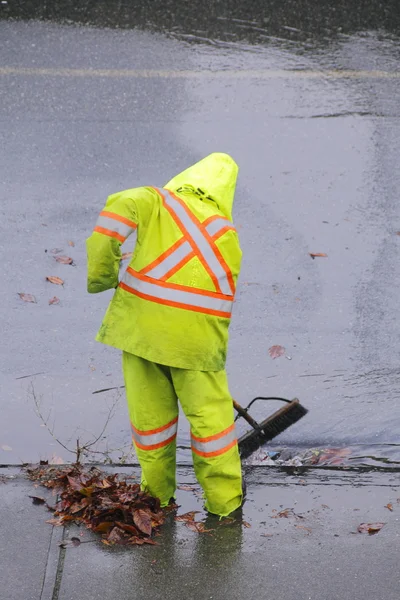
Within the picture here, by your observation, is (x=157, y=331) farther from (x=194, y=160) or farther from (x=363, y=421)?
(x=194, y=160)

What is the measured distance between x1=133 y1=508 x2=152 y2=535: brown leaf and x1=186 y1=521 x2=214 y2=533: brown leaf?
0.63 ft

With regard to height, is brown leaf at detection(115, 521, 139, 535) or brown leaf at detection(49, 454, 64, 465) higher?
brown leaf at detection(115, 521, 139, 535)

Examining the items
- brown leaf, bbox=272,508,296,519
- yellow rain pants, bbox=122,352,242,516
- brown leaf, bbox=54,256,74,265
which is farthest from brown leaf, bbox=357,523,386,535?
brown leaf, bbox=54,256,74,265

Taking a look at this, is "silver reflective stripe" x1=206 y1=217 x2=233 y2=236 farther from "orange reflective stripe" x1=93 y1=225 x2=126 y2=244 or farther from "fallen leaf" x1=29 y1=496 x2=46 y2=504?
"fallen leaf" x1=29 y1=496 x2=46 y2=504

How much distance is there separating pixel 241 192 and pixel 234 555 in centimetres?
386

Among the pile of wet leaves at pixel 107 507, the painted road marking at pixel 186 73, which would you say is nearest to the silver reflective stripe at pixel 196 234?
the pile of wet leaves at pixel 107 507

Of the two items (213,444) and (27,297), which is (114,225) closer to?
(213,444)

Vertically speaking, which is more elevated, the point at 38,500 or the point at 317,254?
the point at 317,254

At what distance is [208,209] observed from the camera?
13.9ft

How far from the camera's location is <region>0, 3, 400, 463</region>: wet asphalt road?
5.55 metres

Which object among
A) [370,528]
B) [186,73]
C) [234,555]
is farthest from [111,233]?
[186,73]

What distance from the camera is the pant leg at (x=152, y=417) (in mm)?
4305

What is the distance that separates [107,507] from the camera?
4305mm

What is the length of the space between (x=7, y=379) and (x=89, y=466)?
3.46 feet
